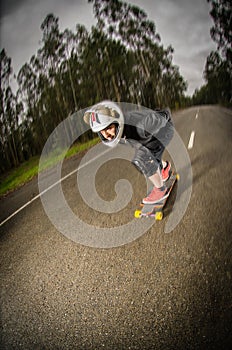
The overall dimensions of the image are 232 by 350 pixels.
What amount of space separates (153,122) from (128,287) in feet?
6.82

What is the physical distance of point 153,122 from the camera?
3.05 m

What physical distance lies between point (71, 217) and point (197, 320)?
2686mm

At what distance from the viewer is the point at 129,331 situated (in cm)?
166

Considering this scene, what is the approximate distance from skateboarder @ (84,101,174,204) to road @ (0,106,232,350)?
597 millimetres

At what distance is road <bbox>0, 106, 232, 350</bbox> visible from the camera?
1610 mm

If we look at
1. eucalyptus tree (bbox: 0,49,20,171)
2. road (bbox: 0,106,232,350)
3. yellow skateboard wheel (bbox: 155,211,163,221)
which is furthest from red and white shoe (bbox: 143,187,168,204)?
eucalyptus tree (bbox: 0,49,20,171)

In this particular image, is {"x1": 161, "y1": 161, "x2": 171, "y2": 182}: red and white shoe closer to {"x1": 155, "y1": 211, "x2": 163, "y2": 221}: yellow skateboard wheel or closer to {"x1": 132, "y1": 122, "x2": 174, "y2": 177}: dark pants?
{"x1": 132, "y1": 122, "x2": 174, "y2": 177}: dark pants

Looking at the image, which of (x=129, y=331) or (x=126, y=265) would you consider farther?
(x=126, y=265)

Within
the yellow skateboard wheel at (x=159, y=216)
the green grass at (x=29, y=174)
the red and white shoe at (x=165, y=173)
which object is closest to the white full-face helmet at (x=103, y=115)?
the yellow skateboard wheel at (x=159, y=216)

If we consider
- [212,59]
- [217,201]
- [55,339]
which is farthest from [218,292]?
[212,59]

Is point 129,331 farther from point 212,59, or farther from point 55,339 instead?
point 212,59

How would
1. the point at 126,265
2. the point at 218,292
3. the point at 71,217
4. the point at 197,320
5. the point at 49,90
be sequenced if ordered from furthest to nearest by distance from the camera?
the point at 49,90, the point at 71,217, the point at 126,265, the point at 218,292, the point at 197,320

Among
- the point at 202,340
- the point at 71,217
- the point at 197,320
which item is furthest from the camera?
the point at 71,217

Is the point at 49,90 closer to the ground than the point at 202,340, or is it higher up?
higher up
